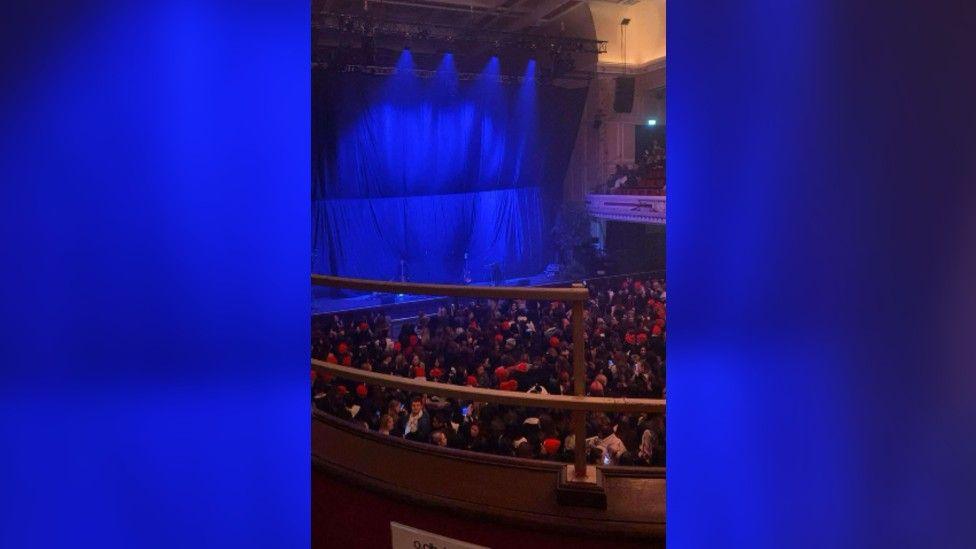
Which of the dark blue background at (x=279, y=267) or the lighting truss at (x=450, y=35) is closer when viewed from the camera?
the dark blue background at (x=279, y=267)

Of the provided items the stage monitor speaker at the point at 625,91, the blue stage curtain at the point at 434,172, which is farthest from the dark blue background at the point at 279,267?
the stage monitor speaker at the point at 625,91

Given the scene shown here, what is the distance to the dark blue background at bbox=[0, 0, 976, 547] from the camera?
1.11m

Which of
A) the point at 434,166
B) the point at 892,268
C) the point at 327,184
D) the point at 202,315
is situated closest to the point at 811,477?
the point at 892,268

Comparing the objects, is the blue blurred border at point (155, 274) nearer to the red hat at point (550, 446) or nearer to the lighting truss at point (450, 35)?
the red hat at point (550, 446)

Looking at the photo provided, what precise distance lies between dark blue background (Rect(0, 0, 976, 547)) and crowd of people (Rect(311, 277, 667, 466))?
1.27 m

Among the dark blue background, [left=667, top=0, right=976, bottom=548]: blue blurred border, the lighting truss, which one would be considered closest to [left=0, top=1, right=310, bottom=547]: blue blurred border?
the dark blue background

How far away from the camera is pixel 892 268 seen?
1203 mm

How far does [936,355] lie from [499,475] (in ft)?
4.99

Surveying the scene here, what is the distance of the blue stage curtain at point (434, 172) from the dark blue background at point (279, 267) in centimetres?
755

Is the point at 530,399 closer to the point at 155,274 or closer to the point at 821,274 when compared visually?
the point at 821,274

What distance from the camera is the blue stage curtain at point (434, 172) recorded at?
8.95 metres

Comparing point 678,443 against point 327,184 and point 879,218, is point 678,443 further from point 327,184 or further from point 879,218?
point 327,184

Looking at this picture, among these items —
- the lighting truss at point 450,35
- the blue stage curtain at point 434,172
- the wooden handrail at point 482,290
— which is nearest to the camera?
the wooden handrail at point 482,290

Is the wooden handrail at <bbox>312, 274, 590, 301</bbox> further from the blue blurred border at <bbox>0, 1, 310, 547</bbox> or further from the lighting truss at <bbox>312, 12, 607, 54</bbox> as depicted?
the lighting truss at <bbox>312, 12, 607, 54</bbox>
